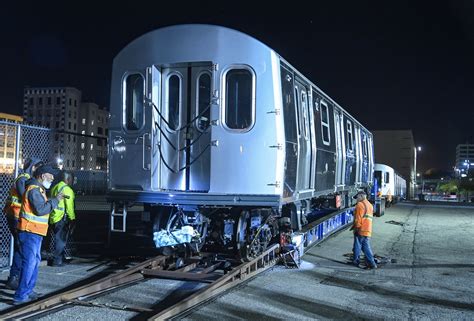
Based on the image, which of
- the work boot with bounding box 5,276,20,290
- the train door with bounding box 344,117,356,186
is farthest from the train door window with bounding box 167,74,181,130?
the train door with bounding box 344,117,356,186

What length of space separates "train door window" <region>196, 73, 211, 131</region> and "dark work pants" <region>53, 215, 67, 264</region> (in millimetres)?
3014

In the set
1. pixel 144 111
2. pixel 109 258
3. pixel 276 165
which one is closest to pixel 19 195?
pixel 144 111

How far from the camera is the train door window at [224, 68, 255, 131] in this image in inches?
290

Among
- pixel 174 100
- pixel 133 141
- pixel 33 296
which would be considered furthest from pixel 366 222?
pixel 33 296

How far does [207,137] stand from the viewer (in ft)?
24.9

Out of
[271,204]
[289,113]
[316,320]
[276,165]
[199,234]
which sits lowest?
[316,320]

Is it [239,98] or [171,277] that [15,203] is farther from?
[239,98]

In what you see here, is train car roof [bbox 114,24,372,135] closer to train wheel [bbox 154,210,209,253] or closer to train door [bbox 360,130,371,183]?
train wheel [bbox 154,210,209,253]

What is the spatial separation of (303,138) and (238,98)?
1.64m

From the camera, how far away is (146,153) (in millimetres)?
7848

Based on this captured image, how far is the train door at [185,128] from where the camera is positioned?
766 centimetres

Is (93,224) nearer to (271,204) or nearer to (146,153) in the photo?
(146,153)

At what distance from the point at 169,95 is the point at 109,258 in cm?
341

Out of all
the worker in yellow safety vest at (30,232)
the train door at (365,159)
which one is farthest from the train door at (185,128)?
the train door at (365,159)
